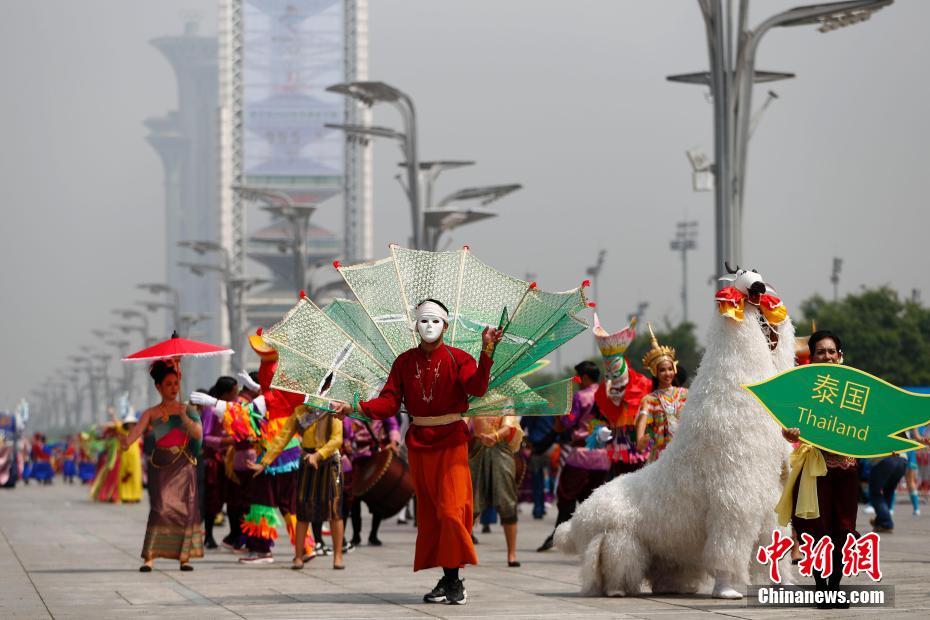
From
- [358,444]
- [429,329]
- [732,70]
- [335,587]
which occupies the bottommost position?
[335,587]

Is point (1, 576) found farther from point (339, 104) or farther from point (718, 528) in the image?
point (339, 104)

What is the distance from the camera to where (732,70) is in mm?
19672

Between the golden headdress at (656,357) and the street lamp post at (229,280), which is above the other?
the street lamp post at (229,280)

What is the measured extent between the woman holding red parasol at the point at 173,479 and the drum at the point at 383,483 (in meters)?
3.32

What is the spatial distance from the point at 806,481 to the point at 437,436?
256 cm

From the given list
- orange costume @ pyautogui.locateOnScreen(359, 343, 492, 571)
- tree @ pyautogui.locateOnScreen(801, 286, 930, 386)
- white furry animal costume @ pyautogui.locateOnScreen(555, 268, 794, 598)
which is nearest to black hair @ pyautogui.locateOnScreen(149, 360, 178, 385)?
orange costume @ pyautogui.locateOnScreen(359, 343, 492, 571)

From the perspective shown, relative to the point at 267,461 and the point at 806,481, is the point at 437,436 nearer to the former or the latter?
the point at 806,481

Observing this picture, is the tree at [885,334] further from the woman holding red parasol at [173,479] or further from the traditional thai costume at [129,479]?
the woman holding red parasol at [173,479]

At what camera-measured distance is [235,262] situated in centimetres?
16925

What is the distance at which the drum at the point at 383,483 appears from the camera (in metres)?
18.8

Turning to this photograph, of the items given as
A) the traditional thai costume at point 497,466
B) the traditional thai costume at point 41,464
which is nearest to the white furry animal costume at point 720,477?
the traditional thai costume at point 497,466

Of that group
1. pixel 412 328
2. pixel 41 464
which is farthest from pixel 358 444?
pixel 41 464

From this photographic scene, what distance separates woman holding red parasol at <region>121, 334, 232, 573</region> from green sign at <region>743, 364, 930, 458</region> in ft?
20.5

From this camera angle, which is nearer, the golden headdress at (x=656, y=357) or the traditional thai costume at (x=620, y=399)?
the golden headdress at (x=656, y=357)
